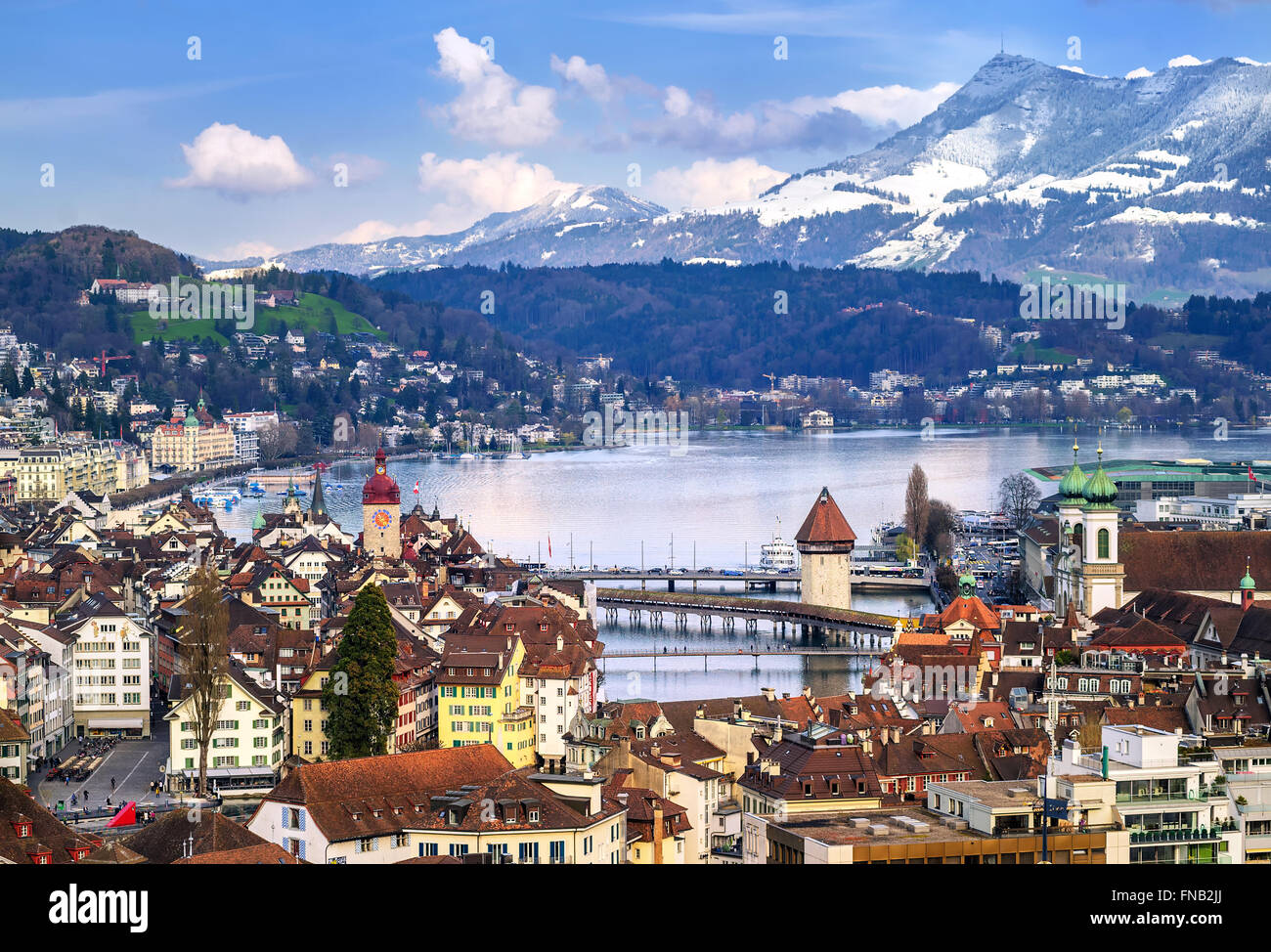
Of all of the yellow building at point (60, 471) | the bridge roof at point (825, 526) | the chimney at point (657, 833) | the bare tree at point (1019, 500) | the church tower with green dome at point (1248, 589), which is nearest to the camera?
the chimney at point (657, 833)

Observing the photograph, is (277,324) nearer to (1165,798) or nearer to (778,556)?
(778,556)

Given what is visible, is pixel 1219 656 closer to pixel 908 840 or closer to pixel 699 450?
A: pixel 908 840

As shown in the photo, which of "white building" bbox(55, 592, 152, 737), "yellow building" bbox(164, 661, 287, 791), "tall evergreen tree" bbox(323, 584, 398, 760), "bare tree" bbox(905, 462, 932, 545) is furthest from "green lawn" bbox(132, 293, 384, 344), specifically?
"tall evergreen tree" bbox(323, 584, 398, 760)

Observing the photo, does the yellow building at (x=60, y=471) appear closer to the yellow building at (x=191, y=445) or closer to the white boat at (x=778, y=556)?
the yellow building at (x=191, y=445)

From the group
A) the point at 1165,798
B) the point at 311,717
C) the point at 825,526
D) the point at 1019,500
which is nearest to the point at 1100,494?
the point at 825,526

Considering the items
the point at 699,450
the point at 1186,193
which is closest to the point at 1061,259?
the point at 1186,193

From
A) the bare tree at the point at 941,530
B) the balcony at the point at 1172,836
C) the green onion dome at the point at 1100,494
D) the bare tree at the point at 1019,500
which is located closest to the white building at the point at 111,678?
the balcony at the point at 1172,836
